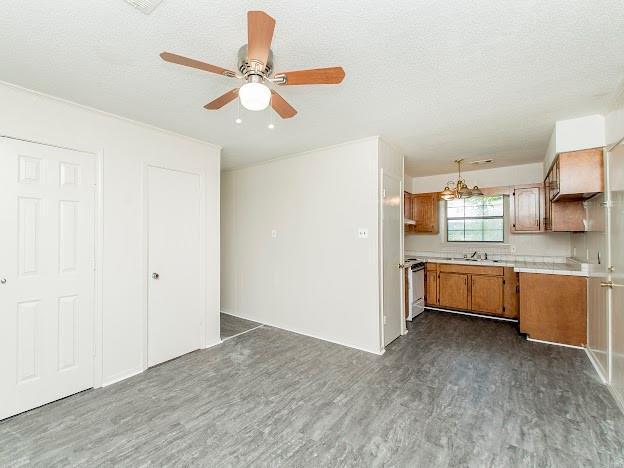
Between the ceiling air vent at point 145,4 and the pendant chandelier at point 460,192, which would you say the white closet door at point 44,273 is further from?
the pendant chandelier at point 460,192

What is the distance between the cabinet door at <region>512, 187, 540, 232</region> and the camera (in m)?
4.58

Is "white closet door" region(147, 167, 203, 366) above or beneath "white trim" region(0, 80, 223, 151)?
beneath

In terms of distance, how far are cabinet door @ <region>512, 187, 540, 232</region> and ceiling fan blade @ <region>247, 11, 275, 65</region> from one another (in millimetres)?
4775

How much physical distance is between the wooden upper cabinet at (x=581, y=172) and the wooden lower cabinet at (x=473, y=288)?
1929mm

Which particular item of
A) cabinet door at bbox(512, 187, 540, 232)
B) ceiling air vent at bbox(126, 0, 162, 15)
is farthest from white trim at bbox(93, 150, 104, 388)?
cabinet door at bbox(512, 187, 540, 232)

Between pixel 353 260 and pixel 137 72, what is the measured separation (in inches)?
110

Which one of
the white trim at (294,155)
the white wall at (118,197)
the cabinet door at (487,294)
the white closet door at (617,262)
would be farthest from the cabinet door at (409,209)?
the white wall at (118,197)

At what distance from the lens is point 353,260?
368 cm

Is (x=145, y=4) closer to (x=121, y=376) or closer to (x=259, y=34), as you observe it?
(x=259, y=34)

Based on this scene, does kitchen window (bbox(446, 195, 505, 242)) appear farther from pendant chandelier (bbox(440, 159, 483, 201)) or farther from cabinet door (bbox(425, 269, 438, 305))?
cabinet door (bbox(425, 269, 438, 305))

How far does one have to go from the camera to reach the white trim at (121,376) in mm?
2771

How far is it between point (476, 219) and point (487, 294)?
4.82 feet

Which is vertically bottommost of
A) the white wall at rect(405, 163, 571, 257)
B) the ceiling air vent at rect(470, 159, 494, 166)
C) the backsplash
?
the backsplash

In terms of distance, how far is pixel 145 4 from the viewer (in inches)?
58.1
